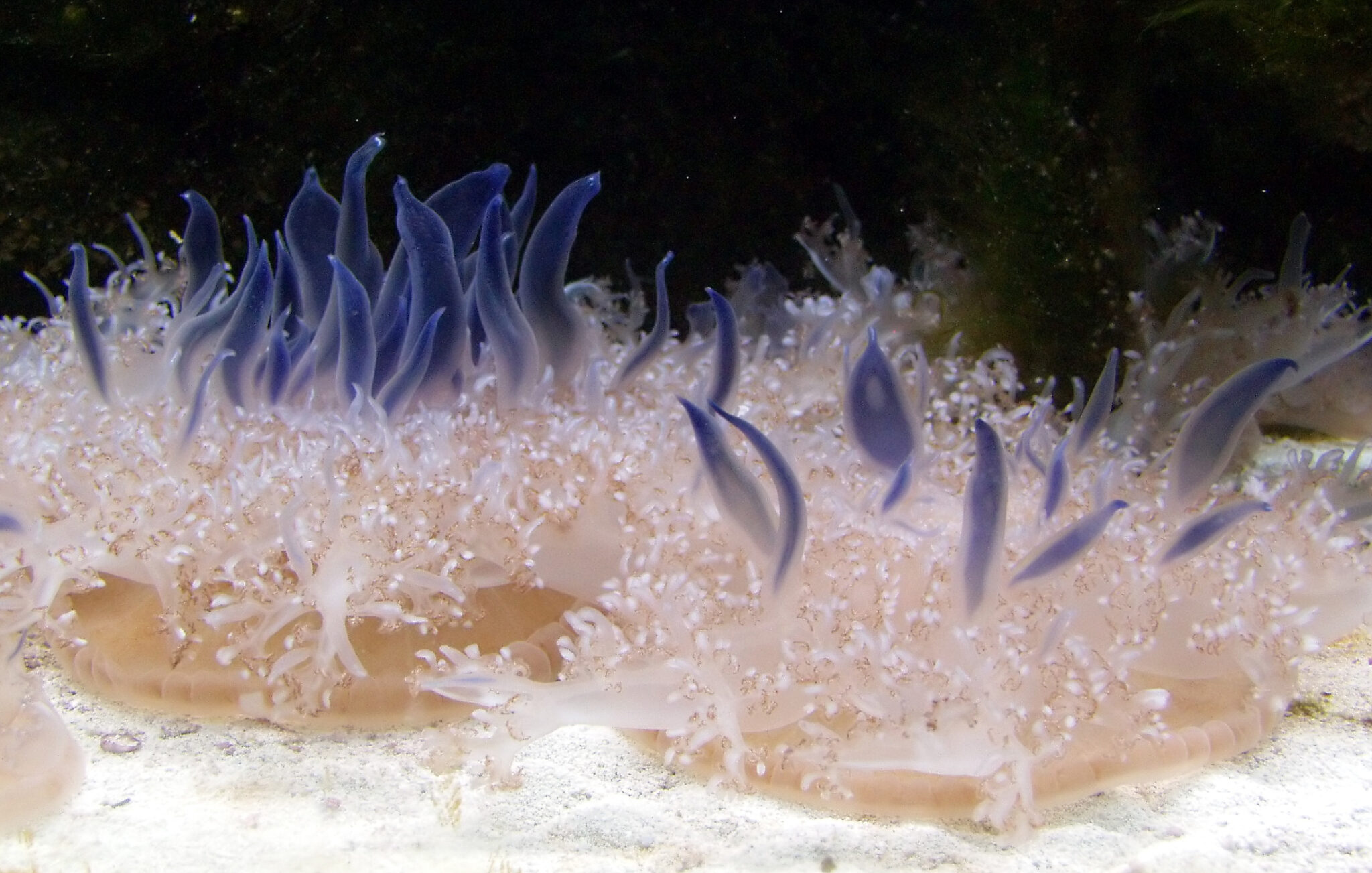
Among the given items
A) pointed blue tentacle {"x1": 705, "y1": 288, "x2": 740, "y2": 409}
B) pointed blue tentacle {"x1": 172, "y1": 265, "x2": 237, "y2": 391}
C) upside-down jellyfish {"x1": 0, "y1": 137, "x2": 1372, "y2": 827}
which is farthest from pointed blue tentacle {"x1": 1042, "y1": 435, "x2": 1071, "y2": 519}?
pointed blue tentacle {"x1": 172, "y1": 265, "x2": 237, "y2": 391}

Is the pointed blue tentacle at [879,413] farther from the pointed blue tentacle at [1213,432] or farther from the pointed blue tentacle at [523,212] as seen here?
the pointed blue tentacle at [523,212]

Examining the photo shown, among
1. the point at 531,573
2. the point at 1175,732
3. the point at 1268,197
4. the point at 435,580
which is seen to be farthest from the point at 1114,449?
the point at 435,580

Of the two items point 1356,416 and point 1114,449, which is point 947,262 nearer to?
point 1114,449

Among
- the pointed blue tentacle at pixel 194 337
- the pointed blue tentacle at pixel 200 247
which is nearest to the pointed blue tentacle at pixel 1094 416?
the pointed blue tentacle at pixel 194 337

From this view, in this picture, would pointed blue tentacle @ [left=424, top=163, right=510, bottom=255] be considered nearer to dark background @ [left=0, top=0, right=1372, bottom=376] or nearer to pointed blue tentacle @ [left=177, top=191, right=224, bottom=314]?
pointed blue tentacle @ [left=177, top=191, right=224, bottom=314]

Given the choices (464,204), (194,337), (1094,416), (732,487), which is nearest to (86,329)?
(194,337)
